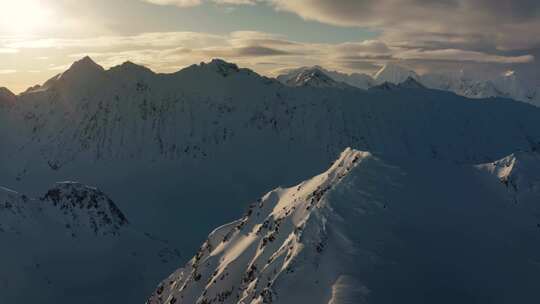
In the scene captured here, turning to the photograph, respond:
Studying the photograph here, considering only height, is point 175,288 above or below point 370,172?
below

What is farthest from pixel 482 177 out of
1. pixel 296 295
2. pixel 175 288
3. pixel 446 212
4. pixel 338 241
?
pixel 175 288

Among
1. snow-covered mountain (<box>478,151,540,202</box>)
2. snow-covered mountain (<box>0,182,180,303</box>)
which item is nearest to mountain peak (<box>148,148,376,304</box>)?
snow-covered mountain (<box>478,151,540,202</box>)

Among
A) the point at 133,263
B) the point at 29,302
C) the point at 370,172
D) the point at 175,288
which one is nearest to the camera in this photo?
the point at 370,172

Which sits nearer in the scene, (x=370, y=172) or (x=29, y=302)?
(x=370, y=172)

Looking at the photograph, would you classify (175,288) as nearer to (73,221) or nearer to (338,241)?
(338,241)

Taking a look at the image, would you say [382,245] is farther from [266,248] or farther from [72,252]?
[72,252]

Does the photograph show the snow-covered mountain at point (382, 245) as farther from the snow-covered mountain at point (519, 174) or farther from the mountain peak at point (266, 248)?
the snow-covered mountain at point (519, 174)

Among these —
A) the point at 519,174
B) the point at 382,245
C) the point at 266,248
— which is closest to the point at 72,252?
the point at 266,248
